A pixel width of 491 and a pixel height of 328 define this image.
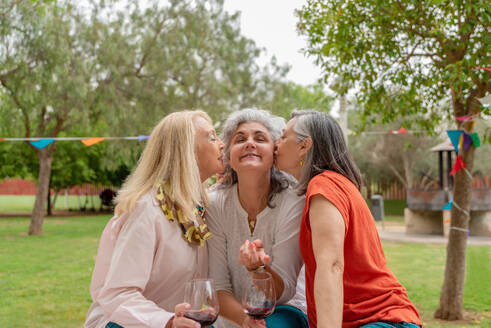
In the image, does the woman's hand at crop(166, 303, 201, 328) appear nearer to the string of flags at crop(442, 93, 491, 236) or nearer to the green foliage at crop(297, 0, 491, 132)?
the green foliage at crop(297, 0, 491, 132)

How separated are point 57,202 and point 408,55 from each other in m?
37.0

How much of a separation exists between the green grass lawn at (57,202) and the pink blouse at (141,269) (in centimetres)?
2908

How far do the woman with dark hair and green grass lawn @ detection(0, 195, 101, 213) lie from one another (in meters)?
29.5

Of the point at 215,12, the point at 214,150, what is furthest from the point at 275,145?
the point at 215,12

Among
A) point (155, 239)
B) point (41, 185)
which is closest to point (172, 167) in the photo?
point (155, 239)

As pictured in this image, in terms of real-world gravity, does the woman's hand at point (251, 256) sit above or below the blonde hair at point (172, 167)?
below

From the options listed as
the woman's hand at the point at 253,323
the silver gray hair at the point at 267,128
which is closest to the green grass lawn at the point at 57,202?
the silver gray hair at the point at 267,128

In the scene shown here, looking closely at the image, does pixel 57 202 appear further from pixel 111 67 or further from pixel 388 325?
pixel 388 325

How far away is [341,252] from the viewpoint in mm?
2061

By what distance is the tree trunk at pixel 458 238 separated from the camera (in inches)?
232

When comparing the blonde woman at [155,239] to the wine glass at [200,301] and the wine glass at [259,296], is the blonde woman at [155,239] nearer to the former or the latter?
the wine glass at [200,301]

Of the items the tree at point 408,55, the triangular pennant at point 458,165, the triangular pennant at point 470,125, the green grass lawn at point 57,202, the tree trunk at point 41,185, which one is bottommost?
the green grass lawn at point 57,202

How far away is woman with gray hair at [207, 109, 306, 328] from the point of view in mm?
2717

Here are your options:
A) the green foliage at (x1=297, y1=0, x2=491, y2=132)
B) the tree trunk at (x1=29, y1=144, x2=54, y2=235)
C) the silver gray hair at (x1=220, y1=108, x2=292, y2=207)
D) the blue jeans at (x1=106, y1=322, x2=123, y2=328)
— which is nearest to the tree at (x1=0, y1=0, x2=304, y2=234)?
the tree trunk at (x1=29, y1=144, x2=54, y2=235)
